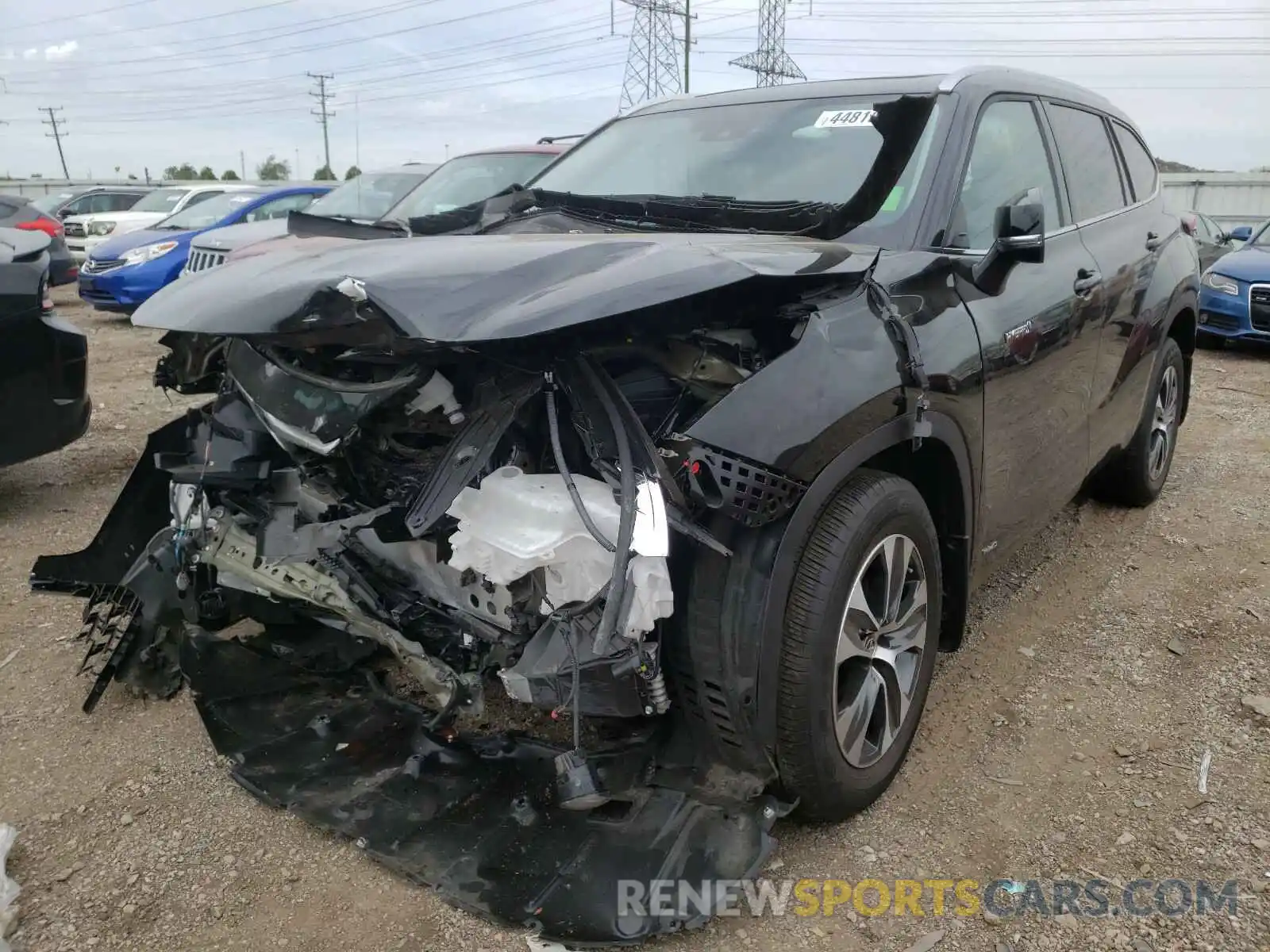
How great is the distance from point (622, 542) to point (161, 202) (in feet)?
56.0

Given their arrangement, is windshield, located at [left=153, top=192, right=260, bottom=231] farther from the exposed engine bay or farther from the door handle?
the door handle

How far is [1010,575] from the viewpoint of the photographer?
A: 13.4 ft

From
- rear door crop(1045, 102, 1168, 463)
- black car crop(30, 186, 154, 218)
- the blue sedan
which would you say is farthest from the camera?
black car crop(30, 186, 154, 218)

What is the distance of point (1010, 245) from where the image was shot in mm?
2586

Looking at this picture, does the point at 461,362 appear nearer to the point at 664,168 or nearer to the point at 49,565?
the point at 664,168

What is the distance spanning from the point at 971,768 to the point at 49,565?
3.12 m

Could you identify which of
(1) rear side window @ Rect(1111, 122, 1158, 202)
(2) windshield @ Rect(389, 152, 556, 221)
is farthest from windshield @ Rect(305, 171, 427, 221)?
(1) rear side window @ Rect(1111, 122, 1158, 202)

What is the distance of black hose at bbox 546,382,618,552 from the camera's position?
199 centimetres

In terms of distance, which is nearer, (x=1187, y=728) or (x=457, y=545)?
(x=457, y=545)

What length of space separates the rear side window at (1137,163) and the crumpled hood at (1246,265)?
599cm

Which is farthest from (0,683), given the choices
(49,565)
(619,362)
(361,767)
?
(619,362)

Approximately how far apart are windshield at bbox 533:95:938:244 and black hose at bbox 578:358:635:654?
3.71 ft

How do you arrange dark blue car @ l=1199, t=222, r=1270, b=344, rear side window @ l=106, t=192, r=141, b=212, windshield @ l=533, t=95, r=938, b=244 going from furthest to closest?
rear side window @ l=106, t=192, r=141, b=212, dark blue car @ l=1199, t=222, r=1270, b=344, windshield @ l=533, t=95, r=938, b=244

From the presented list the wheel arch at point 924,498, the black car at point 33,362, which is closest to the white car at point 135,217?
the black car at point 33,362
